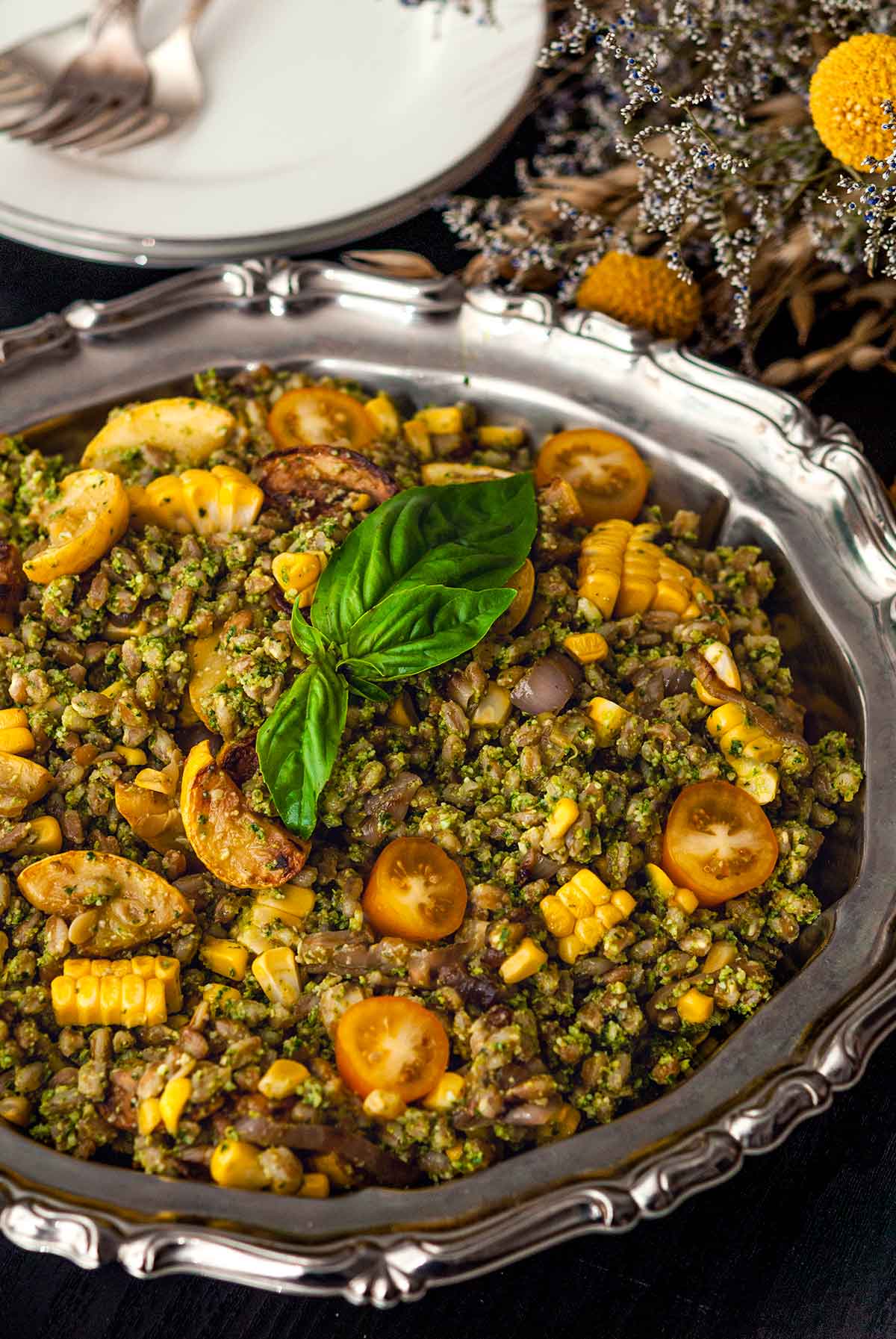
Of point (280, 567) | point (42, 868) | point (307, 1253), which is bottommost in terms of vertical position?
point (307, 1253)

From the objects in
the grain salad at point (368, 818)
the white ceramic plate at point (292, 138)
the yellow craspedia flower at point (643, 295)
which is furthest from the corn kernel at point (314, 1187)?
the white ceramic plate at point (292, 138)

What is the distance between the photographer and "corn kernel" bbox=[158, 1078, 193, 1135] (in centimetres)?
196

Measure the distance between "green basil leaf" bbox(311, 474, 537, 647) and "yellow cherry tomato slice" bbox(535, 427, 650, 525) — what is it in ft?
0.92

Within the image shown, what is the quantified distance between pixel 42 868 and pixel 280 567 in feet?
2.31

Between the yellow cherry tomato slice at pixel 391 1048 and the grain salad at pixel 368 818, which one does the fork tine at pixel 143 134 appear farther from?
the yellow cherry tomato slice at pixel 391 1048

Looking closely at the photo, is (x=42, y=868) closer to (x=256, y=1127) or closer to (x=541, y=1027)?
(x=256, y=1127)

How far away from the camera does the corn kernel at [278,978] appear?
2117 mm

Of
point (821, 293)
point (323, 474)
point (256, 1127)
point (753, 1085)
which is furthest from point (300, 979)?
point (821, 293)

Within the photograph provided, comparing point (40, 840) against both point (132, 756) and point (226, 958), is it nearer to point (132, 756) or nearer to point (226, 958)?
point (132, 756)

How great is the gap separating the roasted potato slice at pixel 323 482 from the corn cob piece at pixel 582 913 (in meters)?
0.89

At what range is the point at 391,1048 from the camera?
2021 millimetres

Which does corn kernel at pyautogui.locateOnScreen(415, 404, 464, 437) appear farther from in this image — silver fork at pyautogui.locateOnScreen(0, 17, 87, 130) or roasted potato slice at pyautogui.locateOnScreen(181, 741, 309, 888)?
silver fork at pyautogui.locateOnScreen(0, 17, 87, 130)

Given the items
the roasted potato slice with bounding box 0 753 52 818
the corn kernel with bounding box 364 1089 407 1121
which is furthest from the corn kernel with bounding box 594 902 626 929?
the roasted potato slice with bounding box 0 753 52 818

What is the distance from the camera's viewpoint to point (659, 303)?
3.02m
